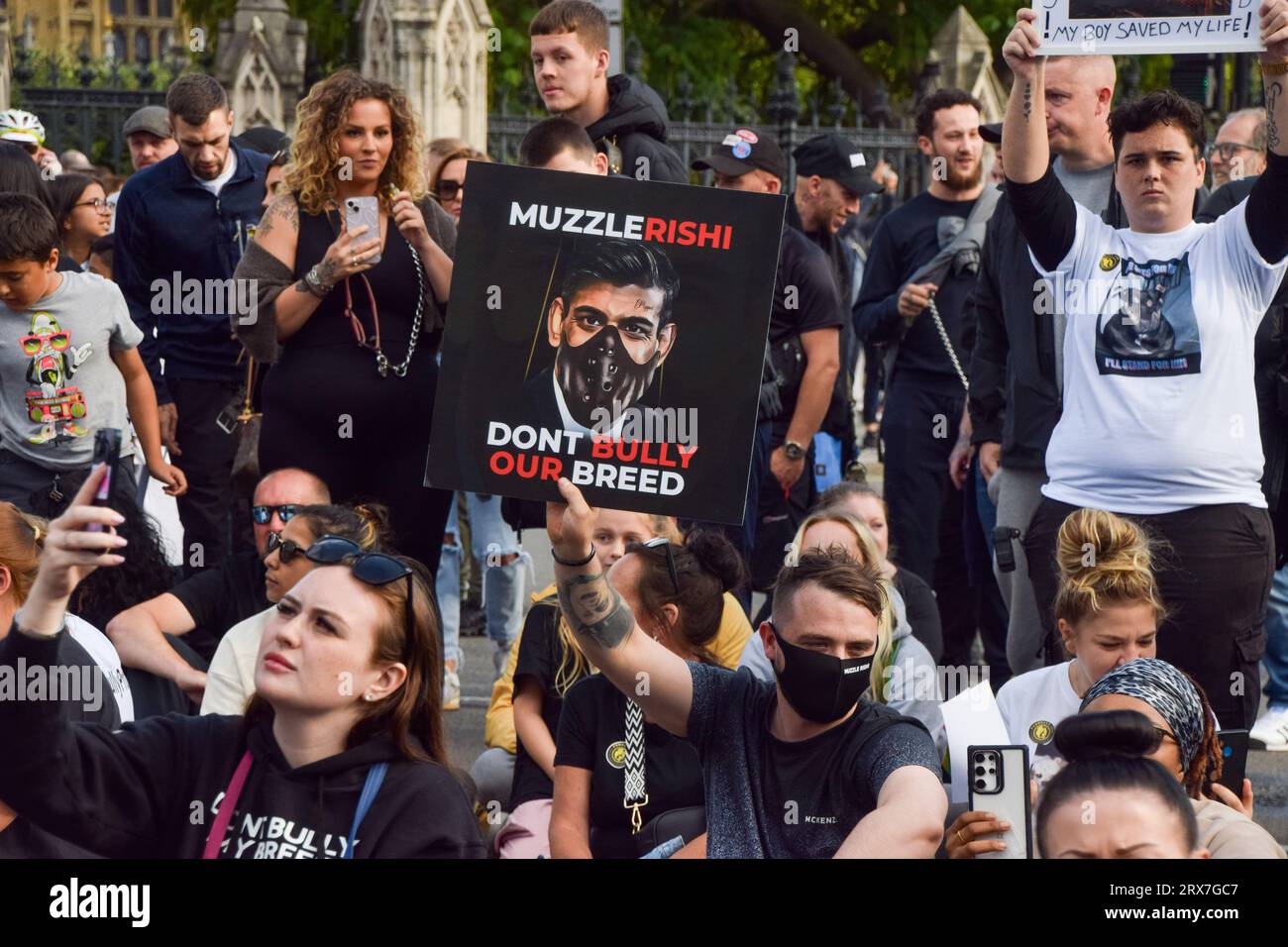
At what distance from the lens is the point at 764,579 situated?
291 inches

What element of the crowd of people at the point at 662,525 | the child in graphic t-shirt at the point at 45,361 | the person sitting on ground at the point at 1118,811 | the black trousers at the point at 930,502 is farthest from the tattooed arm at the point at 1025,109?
the child in graphic t-shirt at the point at 45,361

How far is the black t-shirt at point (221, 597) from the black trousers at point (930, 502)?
267 centimetres

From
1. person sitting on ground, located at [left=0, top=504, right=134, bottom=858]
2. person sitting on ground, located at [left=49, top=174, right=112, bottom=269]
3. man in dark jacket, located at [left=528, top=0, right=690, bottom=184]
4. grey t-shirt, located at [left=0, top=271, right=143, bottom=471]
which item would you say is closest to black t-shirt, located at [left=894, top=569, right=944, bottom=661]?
man in dark jacket, located at [left=528, top=0, right=690, bottom=184]

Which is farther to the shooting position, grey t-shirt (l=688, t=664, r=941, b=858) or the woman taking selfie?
grey t-shirt (l=688, t=664, r=941, b=858)

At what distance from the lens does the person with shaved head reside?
576 cm

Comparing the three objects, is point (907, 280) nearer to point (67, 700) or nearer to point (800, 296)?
point (800, 296)

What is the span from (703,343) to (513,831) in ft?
5.74

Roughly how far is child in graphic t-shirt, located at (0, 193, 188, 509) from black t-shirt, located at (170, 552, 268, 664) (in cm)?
86

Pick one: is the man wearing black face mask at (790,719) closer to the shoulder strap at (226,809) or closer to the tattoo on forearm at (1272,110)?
the shoulder strap at (226,809)

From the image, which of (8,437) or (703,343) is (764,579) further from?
(703,343)

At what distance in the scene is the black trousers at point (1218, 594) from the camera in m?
5.16

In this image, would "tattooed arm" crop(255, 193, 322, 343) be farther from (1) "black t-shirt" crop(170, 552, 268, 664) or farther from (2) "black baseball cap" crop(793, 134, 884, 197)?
(2) "black baseball cap" crop(793, 134, 884, 197)

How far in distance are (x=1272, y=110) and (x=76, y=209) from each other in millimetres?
5781
